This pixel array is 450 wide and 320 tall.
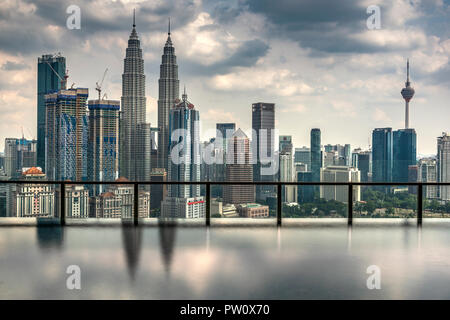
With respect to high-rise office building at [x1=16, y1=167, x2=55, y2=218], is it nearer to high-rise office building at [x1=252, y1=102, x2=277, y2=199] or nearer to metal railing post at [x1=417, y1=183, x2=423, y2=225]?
high-rise office building at [x1=252, y1=102, x2=277, y2=199]

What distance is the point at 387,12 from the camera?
1870cm

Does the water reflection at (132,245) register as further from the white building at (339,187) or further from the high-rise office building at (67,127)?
the high-rise office building at (67,127)

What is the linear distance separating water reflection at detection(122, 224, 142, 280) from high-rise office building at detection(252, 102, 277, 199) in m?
2.25

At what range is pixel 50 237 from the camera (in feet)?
20.0

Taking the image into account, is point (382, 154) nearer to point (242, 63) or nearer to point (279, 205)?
point (279, 205)

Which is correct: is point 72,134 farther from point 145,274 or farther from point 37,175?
point 145,274

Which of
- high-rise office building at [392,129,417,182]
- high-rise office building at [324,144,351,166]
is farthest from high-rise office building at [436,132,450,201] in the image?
high-rise office building at [324,144,351,166]

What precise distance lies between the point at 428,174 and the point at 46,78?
66.3ft

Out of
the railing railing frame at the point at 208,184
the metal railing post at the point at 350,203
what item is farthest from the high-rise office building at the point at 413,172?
the metal railing post at the point at 350,203

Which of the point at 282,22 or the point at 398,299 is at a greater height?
the point at 282,22

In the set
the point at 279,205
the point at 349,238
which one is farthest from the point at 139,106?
the point at 349,238

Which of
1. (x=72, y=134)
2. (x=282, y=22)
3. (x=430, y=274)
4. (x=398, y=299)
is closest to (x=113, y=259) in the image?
(x=398, y=299)

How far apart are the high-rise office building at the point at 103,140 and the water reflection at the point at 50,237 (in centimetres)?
712
